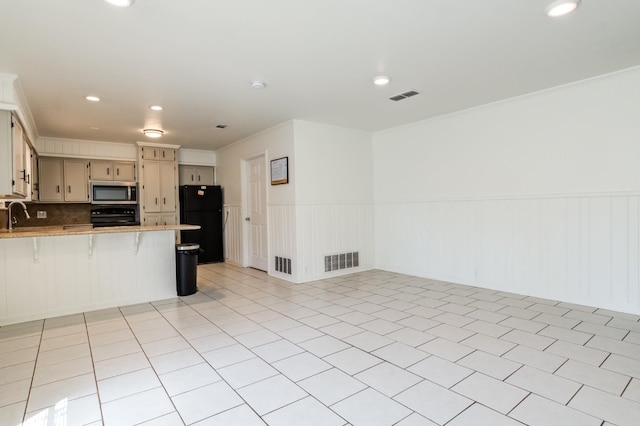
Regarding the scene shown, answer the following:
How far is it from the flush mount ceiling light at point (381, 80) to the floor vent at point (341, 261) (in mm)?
2975

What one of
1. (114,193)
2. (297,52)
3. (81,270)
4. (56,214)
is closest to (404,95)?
(297,52)

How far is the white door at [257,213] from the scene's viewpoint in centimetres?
614

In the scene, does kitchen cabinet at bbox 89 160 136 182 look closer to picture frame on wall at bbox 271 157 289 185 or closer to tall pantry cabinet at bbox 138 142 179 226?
tall pantry cabinet at bbox 138 142 179 226

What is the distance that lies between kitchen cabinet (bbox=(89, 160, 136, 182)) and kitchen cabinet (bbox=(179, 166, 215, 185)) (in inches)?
39.0

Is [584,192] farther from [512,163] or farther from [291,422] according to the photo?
[291,422]

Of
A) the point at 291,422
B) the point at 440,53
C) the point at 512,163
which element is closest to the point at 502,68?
the point at 440,53

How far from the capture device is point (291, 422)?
1.84 m

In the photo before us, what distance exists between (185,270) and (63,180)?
3.63 m

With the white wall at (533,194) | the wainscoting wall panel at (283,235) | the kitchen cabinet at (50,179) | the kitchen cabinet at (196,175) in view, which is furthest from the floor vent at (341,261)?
the kitchen cabinet at (50,179)

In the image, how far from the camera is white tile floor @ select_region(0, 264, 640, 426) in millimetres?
1931

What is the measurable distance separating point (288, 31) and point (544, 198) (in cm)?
366

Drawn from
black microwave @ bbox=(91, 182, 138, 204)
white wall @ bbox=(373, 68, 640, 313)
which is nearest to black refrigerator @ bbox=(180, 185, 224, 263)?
black microwave @ bbox=(91, 182, 138, 204)

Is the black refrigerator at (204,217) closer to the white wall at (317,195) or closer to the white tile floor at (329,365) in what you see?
the white wall at (317,195)

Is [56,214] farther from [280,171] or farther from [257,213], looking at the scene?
[280,171]
